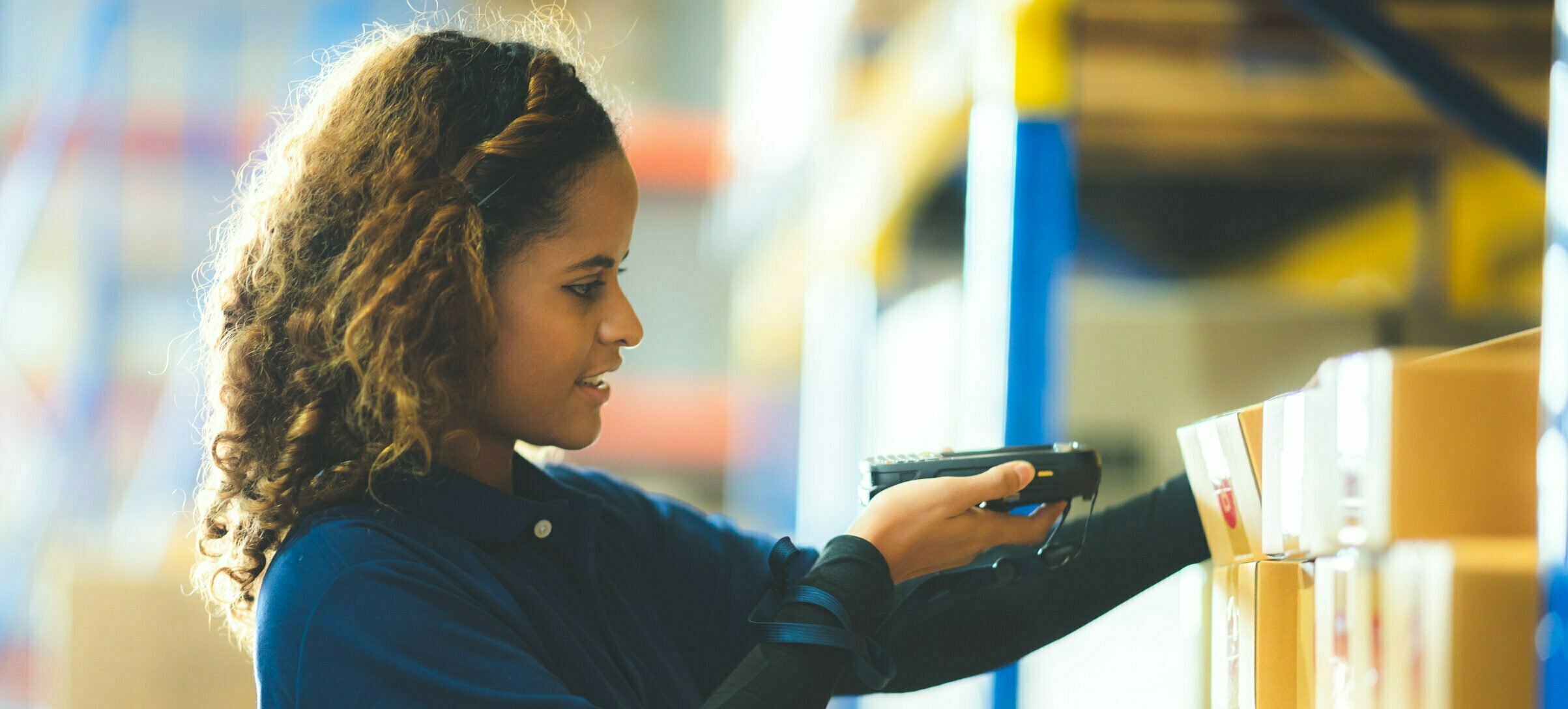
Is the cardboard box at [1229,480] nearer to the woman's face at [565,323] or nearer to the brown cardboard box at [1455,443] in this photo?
the brown cardboard box at [1455,443]

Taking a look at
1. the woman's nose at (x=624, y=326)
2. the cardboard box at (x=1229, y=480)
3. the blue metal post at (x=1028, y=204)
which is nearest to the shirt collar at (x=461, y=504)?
the woman's nose at (x=624, y=326)

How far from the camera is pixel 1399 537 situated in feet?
2.23

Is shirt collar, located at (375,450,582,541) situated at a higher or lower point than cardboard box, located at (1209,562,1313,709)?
higher

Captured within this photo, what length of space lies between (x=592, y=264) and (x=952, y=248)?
3018 mm

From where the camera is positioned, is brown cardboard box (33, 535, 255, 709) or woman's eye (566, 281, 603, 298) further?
brown cardboard box (33, 535, 255, 709)

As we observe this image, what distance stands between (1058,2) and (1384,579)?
36.5 inches

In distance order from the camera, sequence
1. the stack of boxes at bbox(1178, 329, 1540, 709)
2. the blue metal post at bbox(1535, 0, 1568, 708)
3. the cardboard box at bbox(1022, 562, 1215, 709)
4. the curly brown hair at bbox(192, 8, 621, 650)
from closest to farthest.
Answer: the blue metal post at bbox(1535, 0, 1568, 708) < the stack of boxes at bbox(1178, 329, 1540, 709) < the curly brown hair at bbox(192, 8, 621, 650) < the cardboard box at bbox(1022, 562, 1215, 709)

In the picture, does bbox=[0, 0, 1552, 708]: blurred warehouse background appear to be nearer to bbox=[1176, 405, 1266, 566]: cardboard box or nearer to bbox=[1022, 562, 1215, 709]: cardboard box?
bbox=[1022, 562, 1215, 709]: cardboard box

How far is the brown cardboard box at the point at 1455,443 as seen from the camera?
674 millimetres

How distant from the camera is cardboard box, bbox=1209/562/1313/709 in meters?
0.79

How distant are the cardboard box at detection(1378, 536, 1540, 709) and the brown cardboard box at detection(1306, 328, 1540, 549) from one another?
44mm

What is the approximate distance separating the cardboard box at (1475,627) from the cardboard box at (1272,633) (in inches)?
6.1

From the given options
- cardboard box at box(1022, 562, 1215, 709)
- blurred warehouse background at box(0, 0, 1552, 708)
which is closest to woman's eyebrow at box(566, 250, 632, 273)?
blurred warehouse background at box(0, 0, 1552, 708)

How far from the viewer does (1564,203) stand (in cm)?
53
